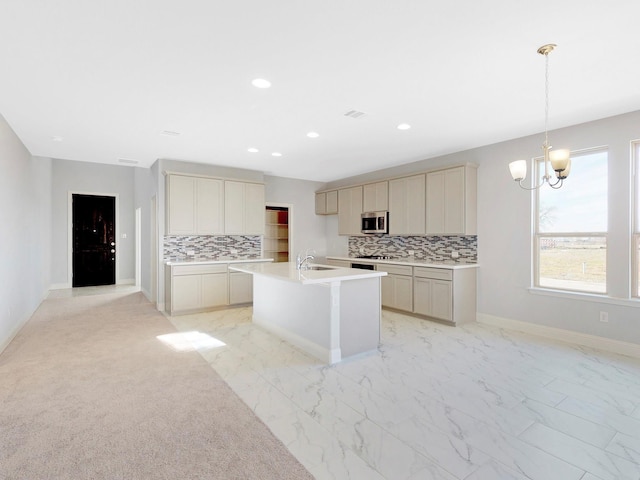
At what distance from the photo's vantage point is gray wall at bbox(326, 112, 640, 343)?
3.68 metres

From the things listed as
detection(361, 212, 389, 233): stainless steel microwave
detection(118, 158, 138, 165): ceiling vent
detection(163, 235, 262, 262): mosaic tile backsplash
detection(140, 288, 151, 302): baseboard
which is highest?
detection(118, 158, 138, 165): ceiling vent

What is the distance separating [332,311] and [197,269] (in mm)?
2993

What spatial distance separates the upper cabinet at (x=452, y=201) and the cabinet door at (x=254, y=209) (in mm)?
3028

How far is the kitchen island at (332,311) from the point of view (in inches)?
134

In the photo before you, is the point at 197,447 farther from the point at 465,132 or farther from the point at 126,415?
the point at 465,132

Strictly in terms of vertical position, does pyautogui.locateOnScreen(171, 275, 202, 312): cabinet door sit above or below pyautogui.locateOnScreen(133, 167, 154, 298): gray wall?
below

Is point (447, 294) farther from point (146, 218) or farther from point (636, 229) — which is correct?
point (146, 218)

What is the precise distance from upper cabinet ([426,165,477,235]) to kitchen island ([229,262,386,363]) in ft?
6.39

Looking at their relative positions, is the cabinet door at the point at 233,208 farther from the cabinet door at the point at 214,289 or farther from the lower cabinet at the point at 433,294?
the lower cabinet at the point at 433,294

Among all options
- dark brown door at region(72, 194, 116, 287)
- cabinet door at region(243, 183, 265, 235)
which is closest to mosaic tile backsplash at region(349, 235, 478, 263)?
cabinet door at region(243, 183, 265, 235)

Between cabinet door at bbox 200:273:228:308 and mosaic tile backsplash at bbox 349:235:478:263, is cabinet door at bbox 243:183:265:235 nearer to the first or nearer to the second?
cabinet door at bbox 200:273:228:308

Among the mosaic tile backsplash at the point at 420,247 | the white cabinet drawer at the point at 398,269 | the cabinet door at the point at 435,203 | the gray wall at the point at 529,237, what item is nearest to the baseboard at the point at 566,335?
the gray wall at the point at 529,237

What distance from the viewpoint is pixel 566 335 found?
4137 mm

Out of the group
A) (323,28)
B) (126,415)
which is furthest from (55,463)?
(323,28)
